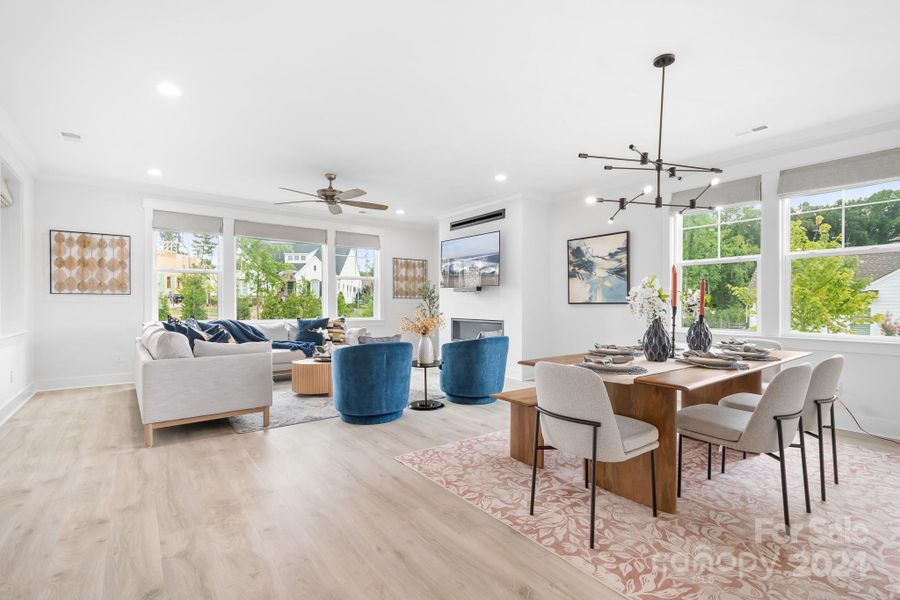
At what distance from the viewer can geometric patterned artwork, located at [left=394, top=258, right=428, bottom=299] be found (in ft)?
26.9

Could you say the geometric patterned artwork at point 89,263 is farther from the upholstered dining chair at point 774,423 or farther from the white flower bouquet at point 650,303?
the upholstered dining chair at point 774,423

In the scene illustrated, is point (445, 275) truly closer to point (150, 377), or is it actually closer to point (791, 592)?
point (150, 377)

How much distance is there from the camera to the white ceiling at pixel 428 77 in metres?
2.32

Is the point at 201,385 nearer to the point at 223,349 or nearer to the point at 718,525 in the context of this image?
the point at 223,349

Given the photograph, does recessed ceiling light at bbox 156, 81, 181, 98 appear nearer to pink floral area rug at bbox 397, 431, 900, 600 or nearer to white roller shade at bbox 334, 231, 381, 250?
pink floral area rug at bbox 397, 431, 900, 600

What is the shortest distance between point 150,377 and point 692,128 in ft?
16.1

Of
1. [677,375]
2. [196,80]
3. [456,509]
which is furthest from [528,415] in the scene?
[196,80]

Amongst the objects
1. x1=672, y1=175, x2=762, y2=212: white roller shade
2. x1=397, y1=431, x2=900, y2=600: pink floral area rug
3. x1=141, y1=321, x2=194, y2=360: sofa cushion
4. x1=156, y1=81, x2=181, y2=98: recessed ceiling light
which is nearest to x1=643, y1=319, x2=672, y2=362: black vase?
x1=397, y1=431, x2=900, y2=600: pink floral area rug

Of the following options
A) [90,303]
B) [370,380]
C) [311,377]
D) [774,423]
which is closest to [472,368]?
[370,380]

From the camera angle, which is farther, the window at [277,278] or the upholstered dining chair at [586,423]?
the window at [277,278]

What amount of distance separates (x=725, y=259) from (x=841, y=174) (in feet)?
3.79

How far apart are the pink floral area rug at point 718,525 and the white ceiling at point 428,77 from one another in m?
2.60

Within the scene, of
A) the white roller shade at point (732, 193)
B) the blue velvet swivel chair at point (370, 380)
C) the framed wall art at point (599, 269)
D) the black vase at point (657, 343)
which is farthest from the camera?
the framed wall art at point (599, 269)

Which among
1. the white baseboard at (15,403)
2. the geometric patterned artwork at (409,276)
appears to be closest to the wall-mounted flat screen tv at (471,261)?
the geometric patterned artwork at (409,276)
